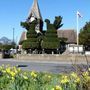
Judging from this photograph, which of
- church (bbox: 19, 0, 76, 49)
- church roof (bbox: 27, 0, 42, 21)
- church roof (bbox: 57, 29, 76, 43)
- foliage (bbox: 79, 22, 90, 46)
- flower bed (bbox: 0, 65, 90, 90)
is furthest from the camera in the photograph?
church roof (bbox: 27, 0, 42, 21)

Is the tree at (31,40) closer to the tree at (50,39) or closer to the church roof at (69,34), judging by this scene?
the tree at (50,39)

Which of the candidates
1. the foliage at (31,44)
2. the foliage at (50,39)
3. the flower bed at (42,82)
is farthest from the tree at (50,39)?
the flower bed at (42,82)

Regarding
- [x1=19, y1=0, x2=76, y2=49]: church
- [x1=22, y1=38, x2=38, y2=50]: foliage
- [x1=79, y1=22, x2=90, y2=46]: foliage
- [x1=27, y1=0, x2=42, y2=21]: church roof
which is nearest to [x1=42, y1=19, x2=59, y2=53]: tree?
[x1=22, y1=38, x2=38, y2=50]: foliage

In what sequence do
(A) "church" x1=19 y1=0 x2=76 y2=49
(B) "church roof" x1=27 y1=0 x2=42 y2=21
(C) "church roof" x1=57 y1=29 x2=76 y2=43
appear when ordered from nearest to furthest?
(A) "church" x1=19 y1=0 x2=76 y2=49 → (C) "church roof" x1=57 y1=29 x2=76 y2=43 → (B) "church roof" x1=27 y1=0 x2=42 y2=21

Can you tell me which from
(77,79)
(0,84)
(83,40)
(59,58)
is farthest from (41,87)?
(83,40)

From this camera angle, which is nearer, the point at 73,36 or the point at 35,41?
the point at 35,41

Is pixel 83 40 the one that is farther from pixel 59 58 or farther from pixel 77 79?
pixel 77 79

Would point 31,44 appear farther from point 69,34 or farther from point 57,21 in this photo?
point 69,34

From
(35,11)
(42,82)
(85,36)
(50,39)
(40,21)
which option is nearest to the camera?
(42,82)

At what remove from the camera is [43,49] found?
65188 millimetres

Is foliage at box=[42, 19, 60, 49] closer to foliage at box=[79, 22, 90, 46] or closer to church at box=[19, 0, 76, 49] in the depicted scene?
foliage at box=[79, 22, 90, 46]

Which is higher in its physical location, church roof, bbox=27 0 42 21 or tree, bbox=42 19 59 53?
church roof, bbox=27 0 42 21

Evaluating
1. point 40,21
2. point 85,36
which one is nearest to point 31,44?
point 85,36

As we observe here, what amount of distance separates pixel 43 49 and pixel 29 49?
2788 mm
